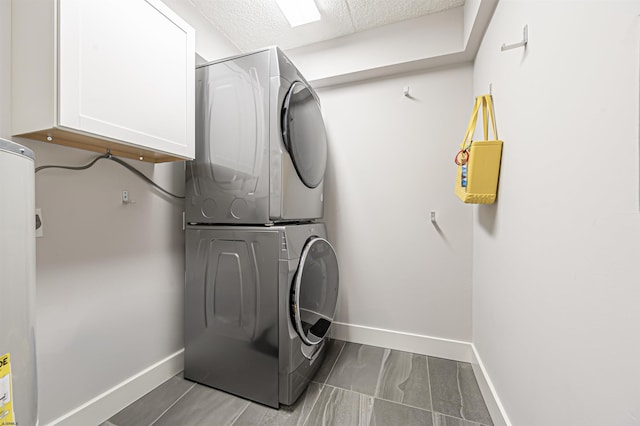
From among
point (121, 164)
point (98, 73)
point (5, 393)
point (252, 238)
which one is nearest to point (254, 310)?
point (252, 238)

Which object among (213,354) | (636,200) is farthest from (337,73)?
(213,354)

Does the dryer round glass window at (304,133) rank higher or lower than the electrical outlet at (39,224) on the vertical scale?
higher

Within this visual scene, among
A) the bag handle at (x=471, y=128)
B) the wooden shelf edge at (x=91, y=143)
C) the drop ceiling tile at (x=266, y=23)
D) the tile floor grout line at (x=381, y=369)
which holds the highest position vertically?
the drop ceiling tile at (x=266, y=23)

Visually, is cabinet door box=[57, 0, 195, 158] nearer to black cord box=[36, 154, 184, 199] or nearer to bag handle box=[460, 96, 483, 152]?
black cord box=[36, 154, 184, 199]

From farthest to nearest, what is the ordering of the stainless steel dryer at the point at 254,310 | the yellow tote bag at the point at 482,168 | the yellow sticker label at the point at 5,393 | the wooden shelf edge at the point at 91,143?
the stainless steel dryer at the point at 254,310
the yellow tote bag at the point at 482,168
the wooden shelf edge at the point at 91,143
the yellow sticker label at the point at 5,393

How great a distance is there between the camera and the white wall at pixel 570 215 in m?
0.52

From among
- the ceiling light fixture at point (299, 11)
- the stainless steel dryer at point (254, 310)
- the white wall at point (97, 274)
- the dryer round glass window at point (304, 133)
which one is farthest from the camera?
the ceiling light fixture at point (299, 11)

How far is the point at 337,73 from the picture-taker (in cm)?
203

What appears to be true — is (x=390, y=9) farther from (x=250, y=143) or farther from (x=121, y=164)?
(x=121, y=164)

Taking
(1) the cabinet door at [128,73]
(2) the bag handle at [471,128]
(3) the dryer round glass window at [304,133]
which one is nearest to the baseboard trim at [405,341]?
(3) the dryer round glass window at [304,133]

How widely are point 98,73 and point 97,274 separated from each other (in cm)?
93

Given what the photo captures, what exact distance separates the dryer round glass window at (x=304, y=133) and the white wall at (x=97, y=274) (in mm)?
857

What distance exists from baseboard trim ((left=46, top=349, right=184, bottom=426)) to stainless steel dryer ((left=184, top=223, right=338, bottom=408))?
0.39 feet

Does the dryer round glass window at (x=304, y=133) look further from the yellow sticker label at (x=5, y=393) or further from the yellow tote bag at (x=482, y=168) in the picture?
the yellow sticker label at (x=5, y=393)
